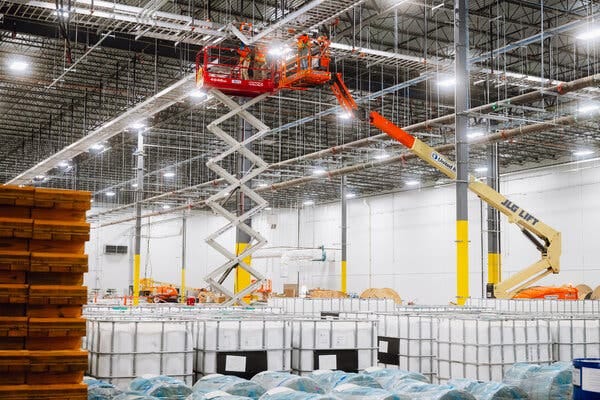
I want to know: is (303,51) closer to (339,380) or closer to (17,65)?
(339,380)

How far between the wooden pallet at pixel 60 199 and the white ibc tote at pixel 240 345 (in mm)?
3471

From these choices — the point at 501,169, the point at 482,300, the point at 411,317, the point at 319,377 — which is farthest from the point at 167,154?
the point at 319,377

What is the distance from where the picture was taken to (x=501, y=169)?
41.9m

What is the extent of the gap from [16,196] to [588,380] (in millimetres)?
5694

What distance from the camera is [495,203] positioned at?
21328 mm

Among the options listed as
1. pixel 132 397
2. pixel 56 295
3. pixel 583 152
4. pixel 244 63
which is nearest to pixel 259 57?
pixel 244 63

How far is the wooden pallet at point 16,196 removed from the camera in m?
7.45

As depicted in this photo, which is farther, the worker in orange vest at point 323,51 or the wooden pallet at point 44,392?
the worker in orange vest at point 323,51

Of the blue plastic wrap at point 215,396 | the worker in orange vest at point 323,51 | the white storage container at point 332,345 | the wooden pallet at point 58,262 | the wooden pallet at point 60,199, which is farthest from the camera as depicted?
the worker in orange vest at point 323,51

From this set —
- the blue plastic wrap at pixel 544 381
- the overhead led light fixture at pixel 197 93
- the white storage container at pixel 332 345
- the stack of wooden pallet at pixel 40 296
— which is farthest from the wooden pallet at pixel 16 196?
the overhead led light fixture at pixel 197 93

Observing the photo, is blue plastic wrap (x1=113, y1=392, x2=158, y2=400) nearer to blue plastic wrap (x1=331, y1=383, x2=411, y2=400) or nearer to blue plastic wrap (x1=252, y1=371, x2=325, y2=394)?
blue plastic wrap (x1=252, y1=371, x2=325, y2=394)

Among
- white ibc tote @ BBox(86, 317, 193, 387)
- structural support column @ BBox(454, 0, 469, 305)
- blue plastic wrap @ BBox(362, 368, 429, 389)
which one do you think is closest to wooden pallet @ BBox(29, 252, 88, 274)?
white ibc tote @ BBox(86, 317, 193, 387)

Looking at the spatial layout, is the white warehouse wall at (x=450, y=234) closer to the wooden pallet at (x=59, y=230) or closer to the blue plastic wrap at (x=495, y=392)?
the blue plastic wrap at (x=495, y=392)

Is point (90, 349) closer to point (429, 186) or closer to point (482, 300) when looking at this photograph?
point (482, 300)
